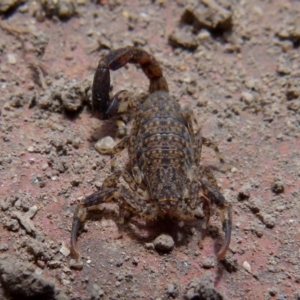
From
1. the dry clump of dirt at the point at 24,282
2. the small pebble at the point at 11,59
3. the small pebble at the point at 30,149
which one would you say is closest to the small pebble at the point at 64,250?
the dry clump of dirt at the point at 24,282

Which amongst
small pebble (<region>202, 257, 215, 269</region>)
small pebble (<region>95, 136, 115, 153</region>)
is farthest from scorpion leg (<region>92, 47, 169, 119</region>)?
small pebble (<region>202, 257, 215, 269</region>)

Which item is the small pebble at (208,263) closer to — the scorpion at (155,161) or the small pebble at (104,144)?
the scorpion at (155,161)

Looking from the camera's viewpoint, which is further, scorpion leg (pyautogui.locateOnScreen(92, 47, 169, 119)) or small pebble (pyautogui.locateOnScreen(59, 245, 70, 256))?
scorpion leg (pyautogui.locateOnScreen(92, 47, 169, 119))

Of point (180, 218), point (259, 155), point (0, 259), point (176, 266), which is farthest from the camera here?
point (259, 155)

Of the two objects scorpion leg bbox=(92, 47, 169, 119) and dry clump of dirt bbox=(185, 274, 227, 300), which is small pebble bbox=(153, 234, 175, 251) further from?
scorpion leg bbox=(92, 47, 169, 119)

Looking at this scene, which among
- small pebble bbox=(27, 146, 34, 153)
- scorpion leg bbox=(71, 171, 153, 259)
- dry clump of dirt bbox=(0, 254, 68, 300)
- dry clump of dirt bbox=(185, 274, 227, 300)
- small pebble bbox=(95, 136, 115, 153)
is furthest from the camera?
small pebble bbox=(95, 136, 115, 153)

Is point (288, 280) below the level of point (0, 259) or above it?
below

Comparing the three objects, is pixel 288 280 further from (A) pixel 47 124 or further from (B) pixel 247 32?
(B) pixel 247 32

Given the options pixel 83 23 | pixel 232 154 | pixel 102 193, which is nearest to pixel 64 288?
pixel 102 193
